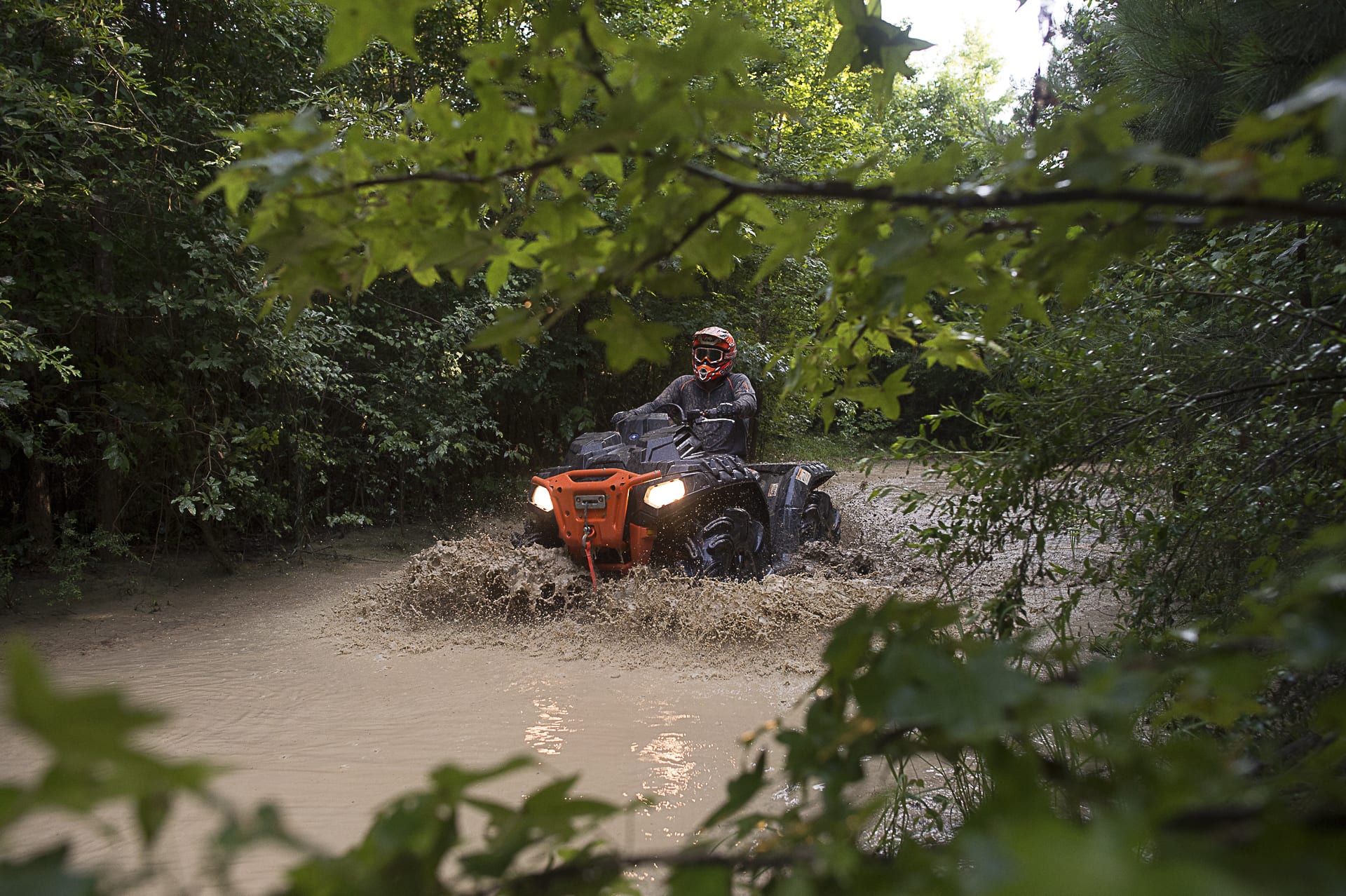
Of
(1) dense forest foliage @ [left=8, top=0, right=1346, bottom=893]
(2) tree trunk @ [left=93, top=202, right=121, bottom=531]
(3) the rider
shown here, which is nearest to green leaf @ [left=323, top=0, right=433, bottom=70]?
(1) dense forest foliage @ [left=8, top=0, right=1346, bottom=893]

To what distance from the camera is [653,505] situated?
593 cm

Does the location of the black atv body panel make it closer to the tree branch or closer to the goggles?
the goggles

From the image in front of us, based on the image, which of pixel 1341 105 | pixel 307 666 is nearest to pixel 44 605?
pixel 307 666

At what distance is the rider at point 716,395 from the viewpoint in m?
7.05

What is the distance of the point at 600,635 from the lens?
569 centimetres

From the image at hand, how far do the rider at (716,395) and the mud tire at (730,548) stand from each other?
Result: 0.69 meters

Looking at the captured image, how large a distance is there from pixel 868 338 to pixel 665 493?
14.7 ft

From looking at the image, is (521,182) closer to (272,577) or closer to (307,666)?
(307,666)

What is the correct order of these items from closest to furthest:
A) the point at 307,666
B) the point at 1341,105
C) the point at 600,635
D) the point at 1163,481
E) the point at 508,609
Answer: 1. the point at 1341,105
2. the point at 1163,481
3. the point at 307,666
4. the point at 600,635
5. the point at 508,609

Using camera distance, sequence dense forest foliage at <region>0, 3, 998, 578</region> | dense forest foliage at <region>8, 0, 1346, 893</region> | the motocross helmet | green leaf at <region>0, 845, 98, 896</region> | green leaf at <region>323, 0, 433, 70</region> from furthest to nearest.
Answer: the motocross helmet
dense forest foliage at <region>0, 3, 998, 578</region>
green leaf at <region>323, 0, 433, 70</region>
dense forest foliage at <region>8, 0, 1346, 893</region>
green leaf at <region>0, 845, 98, 896</region>

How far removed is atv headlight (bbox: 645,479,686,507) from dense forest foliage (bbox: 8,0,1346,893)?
227 cm

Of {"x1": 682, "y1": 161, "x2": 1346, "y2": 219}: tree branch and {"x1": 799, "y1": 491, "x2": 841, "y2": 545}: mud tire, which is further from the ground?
{"x1": 799, "y1": 491, "x2": 841, "y2": 545}: mud tire

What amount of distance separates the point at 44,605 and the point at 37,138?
3.19 m

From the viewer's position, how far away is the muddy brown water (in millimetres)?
3475
